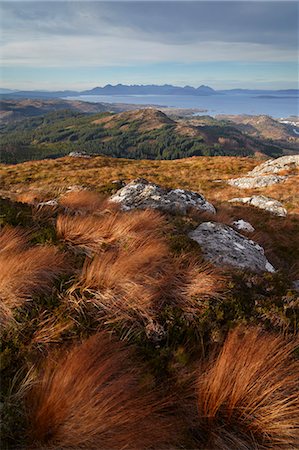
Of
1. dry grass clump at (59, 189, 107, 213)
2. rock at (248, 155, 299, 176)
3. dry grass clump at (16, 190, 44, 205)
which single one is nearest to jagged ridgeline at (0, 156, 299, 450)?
dry grass clump at (59, 189, 107, 213)

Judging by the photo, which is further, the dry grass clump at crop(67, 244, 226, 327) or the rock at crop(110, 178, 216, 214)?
the rock at crop(110, 178, 216, 214)

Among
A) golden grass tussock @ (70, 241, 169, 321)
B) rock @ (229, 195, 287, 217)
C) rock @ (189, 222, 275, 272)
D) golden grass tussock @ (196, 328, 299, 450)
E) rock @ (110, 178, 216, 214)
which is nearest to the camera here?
golden grass tussock @ (196, 328, 299, 450)

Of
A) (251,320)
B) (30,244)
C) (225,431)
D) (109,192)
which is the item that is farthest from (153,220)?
(109,192)

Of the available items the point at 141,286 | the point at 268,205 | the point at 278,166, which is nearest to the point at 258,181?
the point at 278,166

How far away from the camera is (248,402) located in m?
3.09

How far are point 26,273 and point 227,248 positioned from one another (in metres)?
4.81

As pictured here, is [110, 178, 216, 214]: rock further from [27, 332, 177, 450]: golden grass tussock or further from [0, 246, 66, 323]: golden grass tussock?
[27, 332, 177, 450]: golden grass tussock

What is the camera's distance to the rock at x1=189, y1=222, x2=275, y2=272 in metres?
6.52

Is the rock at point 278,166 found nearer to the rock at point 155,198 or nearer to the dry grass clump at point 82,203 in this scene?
the rock at point 155,198

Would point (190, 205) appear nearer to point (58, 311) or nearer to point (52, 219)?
point (52, 219)

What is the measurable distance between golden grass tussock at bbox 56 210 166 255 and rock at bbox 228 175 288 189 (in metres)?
24.3

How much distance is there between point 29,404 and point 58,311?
1.33m

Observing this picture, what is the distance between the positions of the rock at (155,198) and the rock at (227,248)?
2.62 m

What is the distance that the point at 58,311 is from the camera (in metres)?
4.04
